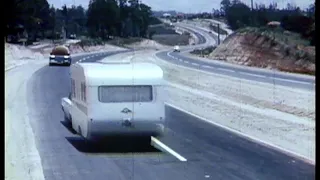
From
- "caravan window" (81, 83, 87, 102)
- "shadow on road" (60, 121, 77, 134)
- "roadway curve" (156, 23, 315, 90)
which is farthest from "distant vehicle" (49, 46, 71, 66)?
"roadway curve" (156, 23, 315, 90)

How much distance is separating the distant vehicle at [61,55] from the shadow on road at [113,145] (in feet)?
2.51

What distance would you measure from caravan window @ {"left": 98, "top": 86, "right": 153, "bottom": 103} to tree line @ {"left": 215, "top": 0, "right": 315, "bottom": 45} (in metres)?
1.06

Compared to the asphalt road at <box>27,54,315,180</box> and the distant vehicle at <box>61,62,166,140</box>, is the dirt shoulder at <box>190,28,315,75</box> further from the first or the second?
the distant vehicle at <box>61,62,166,140</box>

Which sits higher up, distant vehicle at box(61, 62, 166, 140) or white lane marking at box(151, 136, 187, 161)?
distant vehicle at box(61, 62, 166, 140)

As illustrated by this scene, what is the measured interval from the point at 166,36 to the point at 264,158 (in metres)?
3.15

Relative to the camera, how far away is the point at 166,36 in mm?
6535

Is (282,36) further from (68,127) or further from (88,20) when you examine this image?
(88,20)

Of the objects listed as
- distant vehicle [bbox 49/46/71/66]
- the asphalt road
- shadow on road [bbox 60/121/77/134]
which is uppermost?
distant vehicle [bbox 49/46/71/66]

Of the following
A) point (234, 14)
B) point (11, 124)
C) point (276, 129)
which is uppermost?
point (234, 14)

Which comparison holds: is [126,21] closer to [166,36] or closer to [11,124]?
[166,36]

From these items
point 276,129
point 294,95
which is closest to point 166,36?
point 276,129

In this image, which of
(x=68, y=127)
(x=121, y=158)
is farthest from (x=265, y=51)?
(x=68, y=127)

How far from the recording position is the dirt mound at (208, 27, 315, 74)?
873 centimetres

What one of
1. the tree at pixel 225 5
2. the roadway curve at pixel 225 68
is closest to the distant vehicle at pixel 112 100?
the roadway curve at pixel 225 68
